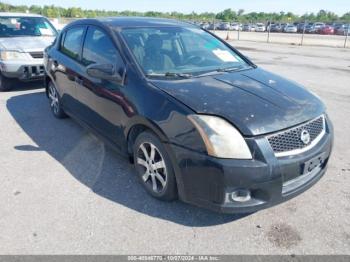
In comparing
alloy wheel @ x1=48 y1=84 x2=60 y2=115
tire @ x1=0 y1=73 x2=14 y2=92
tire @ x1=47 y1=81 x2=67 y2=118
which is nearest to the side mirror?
tire @ x1=47 y1=81 x2=67 y2=118

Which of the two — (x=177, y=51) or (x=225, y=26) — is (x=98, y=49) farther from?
(x=225, y=26)

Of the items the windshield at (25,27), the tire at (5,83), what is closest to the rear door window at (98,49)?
the tire at (5,83)

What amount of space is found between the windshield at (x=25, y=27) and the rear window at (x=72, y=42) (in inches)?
139

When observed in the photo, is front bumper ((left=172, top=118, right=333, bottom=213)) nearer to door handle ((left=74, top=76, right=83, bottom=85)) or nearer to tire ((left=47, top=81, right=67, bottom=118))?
door handle ((left=74, top=76, right=83, bottom=85))

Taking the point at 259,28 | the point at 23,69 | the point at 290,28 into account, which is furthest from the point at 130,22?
the point at 259,28

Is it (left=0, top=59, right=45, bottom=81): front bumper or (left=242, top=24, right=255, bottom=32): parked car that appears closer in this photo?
(left=0, top=59, right=45, bottom=81): front bumper

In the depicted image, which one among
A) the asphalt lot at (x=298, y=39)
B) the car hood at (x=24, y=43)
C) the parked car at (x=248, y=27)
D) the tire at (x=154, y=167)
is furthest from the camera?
the parked car at (x=248, y=27)

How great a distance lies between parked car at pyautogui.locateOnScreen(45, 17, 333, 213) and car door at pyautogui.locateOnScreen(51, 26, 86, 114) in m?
0.10

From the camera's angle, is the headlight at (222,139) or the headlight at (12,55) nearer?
the headlight at (222,139)

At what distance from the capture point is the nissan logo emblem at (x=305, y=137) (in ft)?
8.38

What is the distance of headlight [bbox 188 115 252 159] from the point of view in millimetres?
2326

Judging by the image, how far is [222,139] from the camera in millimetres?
2346

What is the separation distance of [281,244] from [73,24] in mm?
3956

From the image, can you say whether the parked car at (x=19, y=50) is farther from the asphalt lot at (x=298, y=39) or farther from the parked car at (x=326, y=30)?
the parked car at (x=326, y=30)
